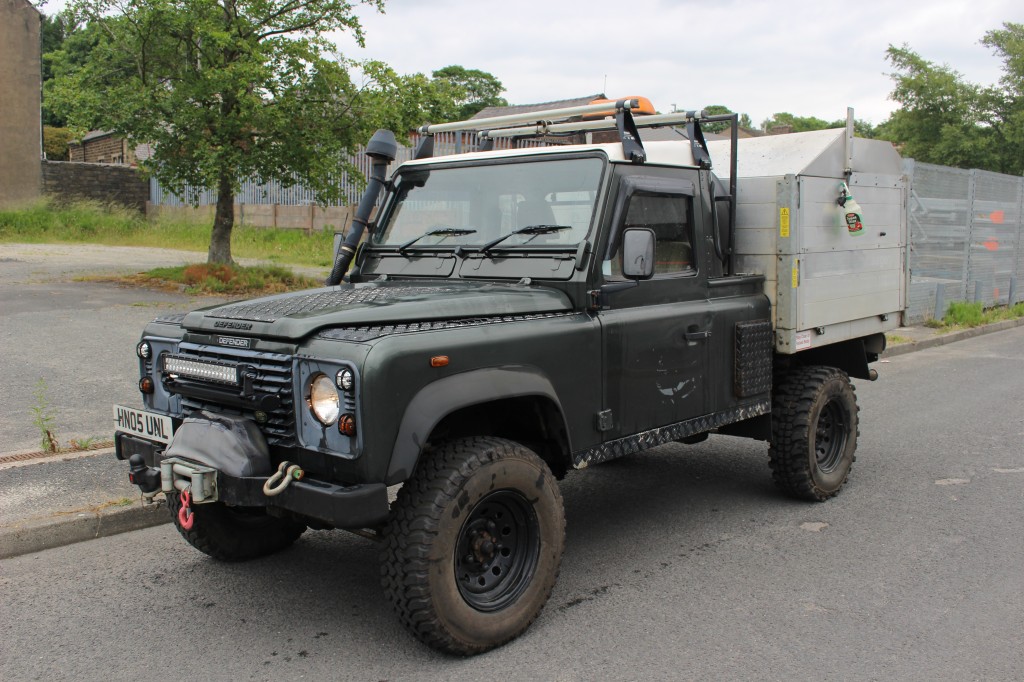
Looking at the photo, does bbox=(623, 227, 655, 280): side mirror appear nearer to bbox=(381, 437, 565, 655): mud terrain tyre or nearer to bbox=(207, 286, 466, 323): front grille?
bbox=(207, 286, 466, 323): front grille

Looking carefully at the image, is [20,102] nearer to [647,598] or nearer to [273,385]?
[273,385]

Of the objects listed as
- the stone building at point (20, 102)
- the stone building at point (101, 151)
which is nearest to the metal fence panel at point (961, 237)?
the stone building at point (20, 102)

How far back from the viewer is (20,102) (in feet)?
116

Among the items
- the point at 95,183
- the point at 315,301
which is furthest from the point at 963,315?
the point at 95,183

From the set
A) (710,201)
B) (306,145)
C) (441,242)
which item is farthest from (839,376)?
(306,145)

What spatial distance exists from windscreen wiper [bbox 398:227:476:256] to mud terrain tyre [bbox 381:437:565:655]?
56.3 inches

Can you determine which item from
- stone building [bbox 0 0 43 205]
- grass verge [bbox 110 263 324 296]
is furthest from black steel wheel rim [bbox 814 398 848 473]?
stone building [bbox 0 0 43 205]

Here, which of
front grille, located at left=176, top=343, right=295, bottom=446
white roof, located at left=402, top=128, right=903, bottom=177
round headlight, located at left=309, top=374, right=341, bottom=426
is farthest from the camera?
white roof, located at left=402, top=128, right=903, bottom=177

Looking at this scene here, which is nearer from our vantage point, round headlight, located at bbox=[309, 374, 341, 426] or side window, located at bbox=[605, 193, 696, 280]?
round headlight, located at bbox=[309, 374, 341, 426]

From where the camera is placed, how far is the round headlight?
136 inches

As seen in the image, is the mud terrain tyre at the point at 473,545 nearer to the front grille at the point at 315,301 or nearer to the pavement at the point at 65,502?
the front grille at the point at 315,301

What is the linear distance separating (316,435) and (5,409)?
4990 millimetres

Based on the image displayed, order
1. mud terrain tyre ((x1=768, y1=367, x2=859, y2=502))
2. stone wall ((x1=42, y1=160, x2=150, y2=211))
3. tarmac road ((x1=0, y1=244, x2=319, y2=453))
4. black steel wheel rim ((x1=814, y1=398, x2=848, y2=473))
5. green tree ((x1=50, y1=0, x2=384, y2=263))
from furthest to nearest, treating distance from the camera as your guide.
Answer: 1. stone wall ((x1=42, y1=160, x2=150, y2=211))
2. green tree ((x1=50, y1=0, x2=384, y2=263))
3. tarmac road ((x1=0, y1=244, x2=319, y2=453))
4. black steel wheel rim ((x1=814, y1=398, x2=848, y2=473))
5. mud terrain tyre ((x1=768, y1=367, x2=859, y2=502))

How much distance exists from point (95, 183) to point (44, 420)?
1194 inches
